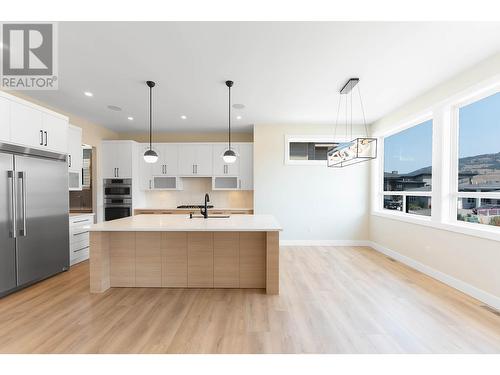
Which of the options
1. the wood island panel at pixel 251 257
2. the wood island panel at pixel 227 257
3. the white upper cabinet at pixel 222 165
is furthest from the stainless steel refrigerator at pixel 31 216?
the white upper cabinet at pixel 222 165

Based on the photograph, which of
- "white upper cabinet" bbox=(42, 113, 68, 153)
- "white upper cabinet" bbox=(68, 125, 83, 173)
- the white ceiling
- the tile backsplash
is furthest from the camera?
the tile backsplash

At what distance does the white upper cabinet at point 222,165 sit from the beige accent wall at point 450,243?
3.41 metres

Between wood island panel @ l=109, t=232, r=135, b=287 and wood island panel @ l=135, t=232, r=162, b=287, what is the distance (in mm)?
68

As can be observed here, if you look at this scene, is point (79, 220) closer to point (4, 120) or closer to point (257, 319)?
point (4, 120)

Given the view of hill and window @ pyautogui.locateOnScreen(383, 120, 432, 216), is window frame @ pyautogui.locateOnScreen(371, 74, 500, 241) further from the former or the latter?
window @ pyautogui.locateOnScreen(383, 120, 432, 216)

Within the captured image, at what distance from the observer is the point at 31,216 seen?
10.4 feet

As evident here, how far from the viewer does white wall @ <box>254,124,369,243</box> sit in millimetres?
5508

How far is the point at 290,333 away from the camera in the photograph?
2.12 metres

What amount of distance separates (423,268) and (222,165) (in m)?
4.46

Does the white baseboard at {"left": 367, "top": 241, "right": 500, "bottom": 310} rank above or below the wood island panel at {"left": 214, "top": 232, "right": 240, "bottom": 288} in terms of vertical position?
below

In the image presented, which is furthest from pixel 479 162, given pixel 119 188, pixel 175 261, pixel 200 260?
pixel 119 188

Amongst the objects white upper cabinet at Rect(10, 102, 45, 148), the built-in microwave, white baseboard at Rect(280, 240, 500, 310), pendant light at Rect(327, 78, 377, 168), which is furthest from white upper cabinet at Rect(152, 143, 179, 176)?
pendant light at Rect(327, 78, 377, 168)

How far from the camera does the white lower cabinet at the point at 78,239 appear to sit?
4.01m
